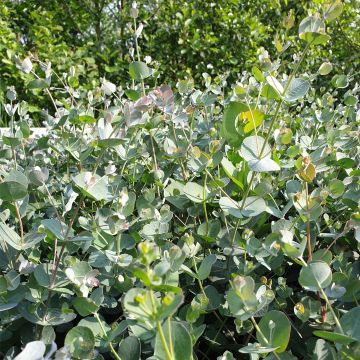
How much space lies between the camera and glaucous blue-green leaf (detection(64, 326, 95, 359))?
73 centimetres

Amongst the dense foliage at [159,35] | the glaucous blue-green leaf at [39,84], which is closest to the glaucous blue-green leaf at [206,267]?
the glaucous blue-green leaf at [39,84]

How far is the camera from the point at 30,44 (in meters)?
4.83

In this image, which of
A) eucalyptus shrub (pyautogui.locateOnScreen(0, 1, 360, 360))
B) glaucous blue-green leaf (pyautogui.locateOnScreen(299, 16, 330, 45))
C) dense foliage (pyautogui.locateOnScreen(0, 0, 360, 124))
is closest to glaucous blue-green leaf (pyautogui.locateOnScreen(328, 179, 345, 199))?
eucalyptus shrub (pyautogui.locateOnScreen(0, 1, 360, 360))

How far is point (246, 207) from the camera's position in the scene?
0.90m

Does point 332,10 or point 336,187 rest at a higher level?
point 332,10

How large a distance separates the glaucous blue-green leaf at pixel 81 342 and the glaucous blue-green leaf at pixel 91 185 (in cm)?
23

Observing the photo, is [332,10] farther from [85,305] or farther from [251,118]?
[85,305]

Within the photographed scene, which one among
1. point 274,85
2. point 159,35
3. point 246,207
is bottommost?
point 159,35

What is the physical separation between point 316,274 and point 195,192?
35 centimetres

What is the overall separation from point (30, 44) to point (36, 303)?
14.7 ft

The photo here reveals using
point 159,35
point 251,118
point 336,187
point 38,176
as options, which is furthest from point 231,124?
point 159,35

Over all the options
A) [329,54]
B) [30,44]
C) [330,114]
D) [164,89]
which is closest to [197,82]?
[329,54]

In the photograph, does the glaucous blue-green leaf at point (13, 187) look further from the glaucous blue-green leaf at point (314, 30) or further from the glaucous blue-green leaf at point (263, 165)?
the glaucous blue-green leaf at point (314, 30)

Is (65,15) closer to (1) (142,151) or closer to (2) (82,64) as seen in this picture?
(2) (82,64)
